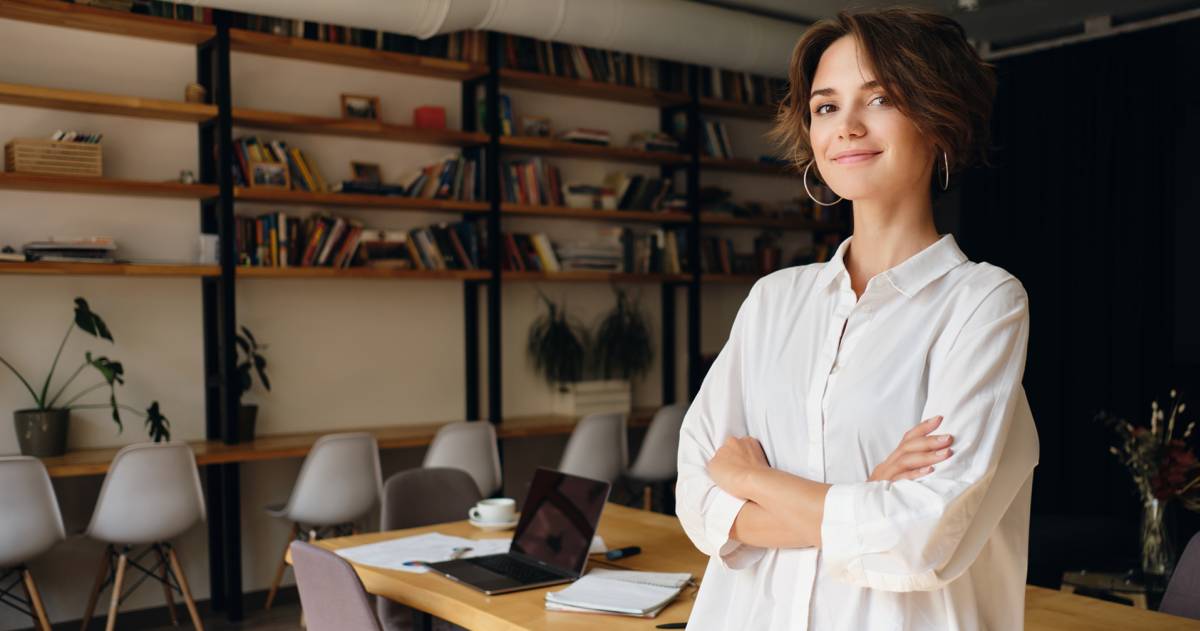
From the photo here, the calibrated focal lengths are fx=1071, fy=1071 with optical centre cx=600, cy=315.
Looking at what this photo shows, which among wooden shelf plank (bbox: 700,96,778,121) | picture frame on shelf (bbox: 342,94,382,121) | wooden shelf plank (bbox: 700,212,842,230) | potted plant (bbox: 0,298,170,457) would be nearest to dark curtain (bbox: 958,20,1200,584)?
wooden shelf plank (bbox: 700,212,842,230)

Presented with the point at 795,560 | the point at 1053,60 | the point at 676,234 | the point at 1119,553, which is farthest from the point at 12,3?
the point at 1119,553

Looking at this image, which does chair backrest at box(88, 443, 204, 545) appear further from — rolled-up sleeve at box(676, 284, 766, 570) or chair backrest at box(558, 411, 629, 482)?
rolled-up sleeve at box(676, 284, 766, 570)

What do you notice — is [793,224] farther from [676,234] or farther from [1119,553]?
[1119,553]

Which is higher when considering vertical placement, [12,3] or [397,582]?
[12,3]

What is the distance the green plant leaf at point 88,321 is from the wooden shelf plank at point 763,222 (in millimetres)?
3458

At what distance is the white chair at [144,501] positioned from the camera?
13.8ft

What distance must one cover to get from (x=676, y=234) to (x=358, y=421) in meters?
2.29

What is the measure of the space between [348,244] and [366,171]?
0.48 m

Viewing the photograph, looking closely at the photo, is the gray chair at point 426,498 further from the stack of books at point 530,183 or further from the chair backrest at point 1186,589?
the stack of books at point 530,183

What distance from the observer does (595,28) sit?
5.48m

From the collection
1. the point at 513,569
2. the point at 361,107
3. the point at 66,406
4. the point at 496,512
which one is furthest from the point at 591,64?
the point at 513,569

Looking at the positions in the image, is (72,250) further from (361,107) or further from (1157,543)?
(1157,543)

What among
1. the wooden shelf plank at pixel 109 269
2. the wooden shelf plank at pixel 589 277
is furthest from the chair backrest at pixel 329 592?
the wooden shelf plank at pixel 589 277

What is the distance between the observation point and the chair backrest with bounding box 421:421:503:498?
5.05m
